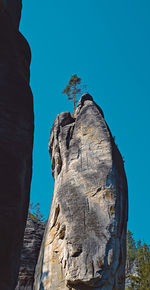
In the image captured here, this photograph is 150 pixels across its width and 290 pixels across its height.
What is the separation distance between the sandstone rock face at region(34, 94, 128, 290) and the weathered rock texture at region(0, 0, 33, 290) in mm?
10881

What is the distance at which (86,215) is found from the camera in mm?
14984

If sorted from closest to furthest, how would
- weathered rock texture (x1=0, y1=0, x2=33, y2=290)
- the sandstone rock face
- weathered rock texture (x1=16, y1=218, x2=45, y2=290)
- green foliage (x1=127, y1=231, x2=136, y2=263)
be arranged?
weathered rock texture (x1=0, y1=0, x2=33, y2=290) < the sandstone rock face < weathered rock texture (x1=16, y1=218, x2=45, y2=290) < green foliage (x1=127, y1=231, x2=136, y2=263)

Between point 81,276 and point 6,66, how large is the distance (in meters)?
11.2

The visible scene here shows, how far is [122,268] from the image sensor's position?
14.6m

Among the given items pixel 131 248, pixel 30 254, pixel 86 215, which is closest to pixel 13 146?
pixel 86 215

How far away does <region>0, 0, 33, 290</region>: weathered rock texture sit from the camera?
2.71 metres

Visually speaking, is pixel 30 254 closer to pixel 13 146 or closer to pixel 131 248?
pixel 13 146

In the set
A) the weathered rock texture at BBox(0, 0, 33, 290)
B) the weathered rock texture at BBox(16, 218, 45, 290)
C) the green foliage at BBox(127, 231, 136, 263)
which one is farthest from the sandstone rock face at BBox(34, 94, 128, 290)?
the green foliage at BBox(127, 231, 136, 263)

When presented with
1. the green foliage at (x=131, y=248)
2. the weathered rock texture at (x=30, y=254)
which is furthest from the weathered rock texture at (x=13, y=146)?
the green foliage at (x=131, y=248)

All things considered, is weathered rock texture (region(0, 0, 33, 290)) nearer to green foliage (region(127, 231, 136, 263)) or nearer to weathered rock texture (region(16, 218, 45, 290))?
weathered rock texture (region(16, 218, 45, 290))

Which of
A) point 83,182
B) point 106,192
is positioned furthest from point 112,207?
point 83,182

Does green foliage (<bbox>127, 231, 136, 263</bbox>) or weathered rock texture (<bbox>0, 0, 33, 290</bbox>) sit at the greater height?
green foliage (<bbox>127, 231, 136, 263</bbox>)

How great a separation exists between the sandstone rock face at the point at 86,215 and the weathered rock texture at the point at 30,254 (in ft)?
3.66

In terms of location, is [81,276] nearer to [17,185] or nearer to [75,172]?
[75,172]
